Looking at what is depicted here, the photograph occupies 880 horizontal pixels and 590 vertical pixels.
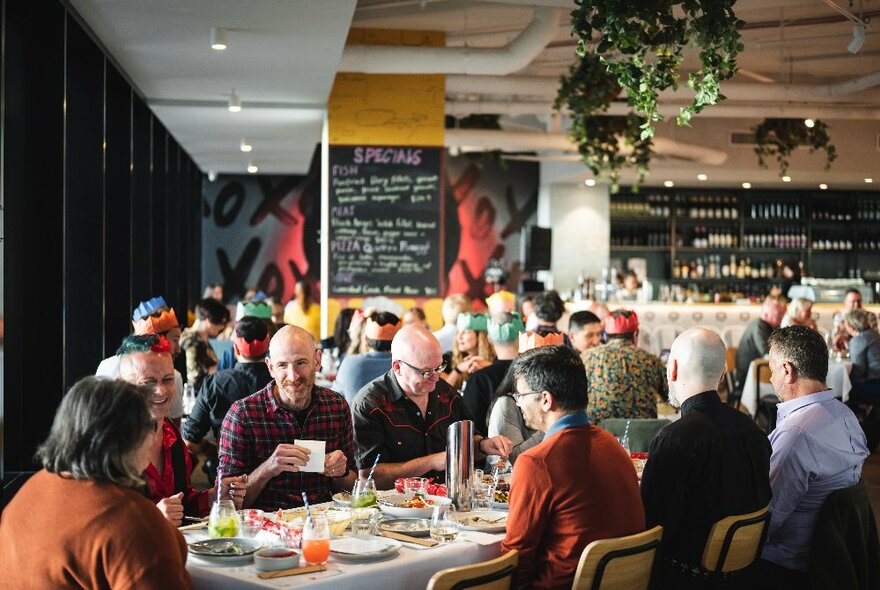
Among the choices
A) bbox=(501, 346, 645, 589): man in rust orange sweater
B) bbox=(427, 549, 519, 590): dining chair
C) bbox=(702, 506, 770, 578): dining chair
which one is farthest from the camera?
bbox=(702, 506, 770, 578): dining chair

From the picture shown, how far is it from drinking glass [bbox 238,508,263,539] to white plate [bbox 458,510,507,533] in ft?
2.29

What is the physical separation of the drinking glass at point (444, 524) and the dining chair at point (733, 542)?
0.88 metres

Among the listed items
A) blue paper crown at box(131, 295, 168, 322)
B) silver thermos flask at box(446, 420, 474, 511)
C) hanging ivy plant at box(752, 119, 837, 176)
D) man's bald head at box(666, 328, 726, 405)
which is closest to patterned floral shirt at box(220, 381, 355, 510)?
silver thermos flask at box(446, 420, 474, 511)

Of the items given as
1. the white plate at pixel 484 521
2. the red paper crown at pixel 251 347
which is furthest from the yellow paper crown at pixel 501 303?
the white plate at pixel 484 521

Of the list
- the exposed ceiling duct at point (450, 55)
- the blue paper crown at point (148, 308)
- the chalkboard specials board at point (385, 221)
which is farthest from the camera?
the chalkboard specials board at point (385, 221)

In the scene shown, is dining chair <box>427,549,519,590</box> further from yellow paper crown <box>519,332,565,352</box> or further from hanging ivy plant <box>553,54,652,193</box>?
hanging ivy plant <box>553,54,652,193</box>

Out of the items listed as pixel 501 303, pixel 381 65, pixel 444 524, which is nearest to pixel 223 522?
pixel 444 524

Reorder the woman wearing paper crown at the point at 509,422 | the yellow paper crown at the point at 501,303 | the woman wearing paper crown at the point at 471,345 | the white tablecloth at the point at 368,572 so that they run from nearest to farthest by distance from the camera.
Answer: the white tablecloth at the point at 368,572 → the woman wearing paper crown at the point at 509,422 → the woman wearing paper crown at the point at 471,345 → the yellow paper crown at the point at 501,303

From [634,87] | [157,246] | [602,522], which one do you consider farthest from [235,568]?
[157,246]

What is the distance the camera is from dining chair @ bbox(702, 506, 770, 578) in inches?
148

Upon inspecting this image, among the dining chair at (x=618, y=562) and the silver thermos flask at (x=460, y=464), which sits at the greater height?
the silver thermos flask at (x=460, y=464)

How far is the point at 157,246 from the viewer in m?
11.9

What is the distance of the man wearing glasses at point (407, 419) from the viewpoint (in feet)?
15.4

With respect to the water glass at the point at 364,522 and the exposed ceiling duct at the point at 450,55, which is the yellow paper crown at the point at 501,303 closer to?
the exposed ceiling duct at the point at 450,55
